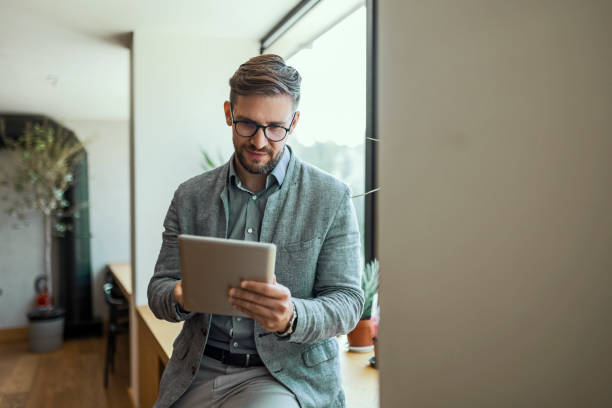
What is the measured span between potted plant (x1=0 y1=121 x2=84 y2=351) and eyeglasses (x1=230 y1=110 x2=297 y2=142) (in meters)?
5.30

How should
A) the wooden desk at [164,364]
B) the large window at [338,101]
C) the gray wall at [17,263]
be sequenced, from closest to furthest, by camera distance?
the wooden desk at [164,364] < the large window at [338,101] < the gray wall at [17,263]

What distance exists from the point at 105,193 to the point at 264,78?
588 cm

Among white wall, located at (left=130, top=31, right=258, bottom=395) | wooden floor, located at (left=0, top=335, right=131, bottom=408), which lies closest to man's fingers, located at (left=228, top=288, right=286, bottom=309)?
white wall, located at (left=130, top=31, right=258, bottom=395)

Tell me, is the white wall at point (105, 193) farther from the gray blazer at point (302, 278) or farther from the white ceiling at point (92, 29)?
the gray blazer at point (302, 278)

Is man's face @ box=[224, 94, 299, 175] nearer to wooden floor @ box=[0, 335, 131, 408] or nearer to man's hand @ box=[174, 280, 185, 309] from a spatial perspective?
man's hand @ box=[174, 280, 185, 309]

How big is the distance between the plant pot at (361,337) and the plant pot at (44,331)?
186 inches

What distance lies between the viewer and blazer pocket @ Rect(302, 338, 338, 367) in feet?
4.53

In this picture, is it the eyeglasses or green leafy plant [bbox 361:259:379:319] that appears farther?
green leafy plant [bbox 361:259:379:319]

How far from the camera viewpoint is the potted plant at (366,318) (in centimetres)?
219

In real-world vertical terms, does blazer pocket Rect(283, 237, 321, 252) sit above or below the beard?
below

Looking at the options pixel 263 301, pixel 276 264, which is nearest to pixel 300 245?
pixel 276 264

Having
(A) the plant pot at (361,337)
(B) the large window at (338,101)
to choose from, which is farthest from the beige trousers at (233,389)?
(B) the large window at (338,101)

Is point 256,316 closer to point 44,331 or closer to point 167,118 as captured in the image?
point 167,118

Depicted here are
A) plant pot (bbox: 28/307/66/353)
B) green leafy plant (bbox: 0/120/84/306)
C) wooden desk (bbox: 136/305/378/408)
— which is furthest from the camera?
green leafy plant (bbox: 0/120/84/306)
